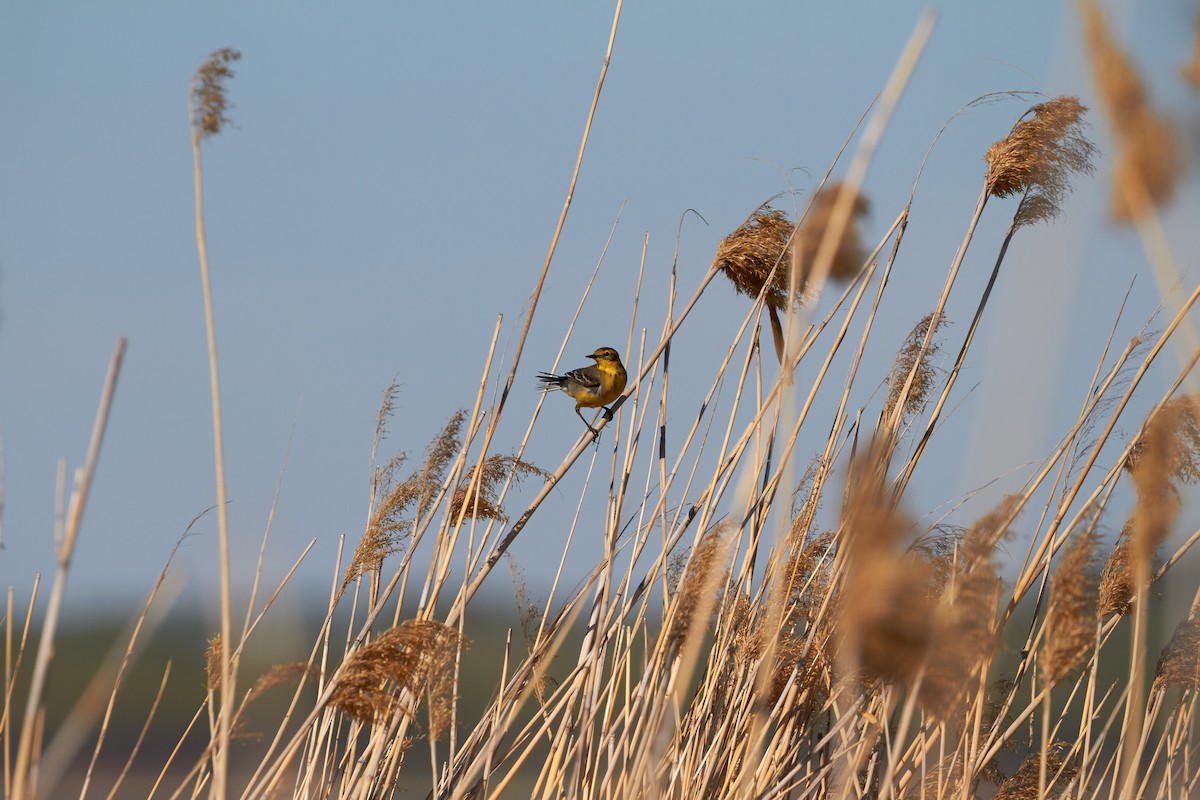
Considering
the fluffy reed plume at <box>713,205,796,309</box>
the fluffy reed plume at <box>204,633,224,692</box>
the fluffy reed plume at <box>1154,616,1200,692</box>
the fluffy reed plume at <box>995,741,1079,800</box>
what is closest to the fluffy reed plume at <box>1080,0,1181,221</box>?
the fluffy reed plume at <box>713,205,796,309</box>

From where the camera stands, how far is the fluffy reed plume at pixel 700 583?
2.32 m

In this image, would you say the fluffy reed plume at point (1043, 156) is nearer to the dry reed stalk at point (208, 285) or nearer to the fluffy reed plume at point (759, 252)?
the fluffy reed plume at point (759, 252)

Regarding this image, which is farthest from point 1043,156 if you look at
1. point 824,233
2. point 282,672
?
point 282,672

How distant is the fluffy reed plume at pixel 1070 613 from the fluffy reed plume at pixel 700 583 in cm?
68

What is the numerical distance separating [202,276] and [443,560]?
121 centimetres

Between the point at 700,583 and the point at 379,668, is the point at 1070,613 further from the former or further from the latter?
the point at 379,668

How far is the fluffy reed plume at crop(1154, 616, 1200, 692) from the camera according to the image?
10.0 feet

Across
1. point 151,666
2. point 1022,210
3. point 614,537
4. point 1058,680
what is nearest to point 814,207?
point 1022,210

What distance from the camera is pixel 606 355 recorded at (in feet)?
21.7

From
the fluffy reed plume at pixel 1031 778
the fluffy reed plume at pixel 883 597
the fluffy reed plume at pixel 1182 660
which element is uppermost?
the fluffy reed plume at pixel 883 597

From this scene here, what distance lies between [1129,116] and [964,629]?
3.10 feet

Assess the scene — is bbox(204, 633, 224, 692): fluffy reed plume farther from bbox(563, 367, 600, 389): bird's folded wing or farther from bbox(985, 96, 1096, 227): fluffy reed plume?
bbox(563, 367, 600, 389): bird's folded wing

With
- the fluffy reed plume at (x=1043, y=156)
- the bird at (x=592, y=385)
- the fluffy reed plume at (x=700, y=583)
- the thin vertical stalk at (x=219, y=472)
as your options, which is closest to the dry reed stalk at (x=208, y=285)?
the thin vertical stalk at (x=219, y=472)

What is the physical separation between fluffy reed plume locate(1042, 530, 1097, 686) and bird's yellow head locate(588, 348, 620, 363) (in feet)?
15.1
